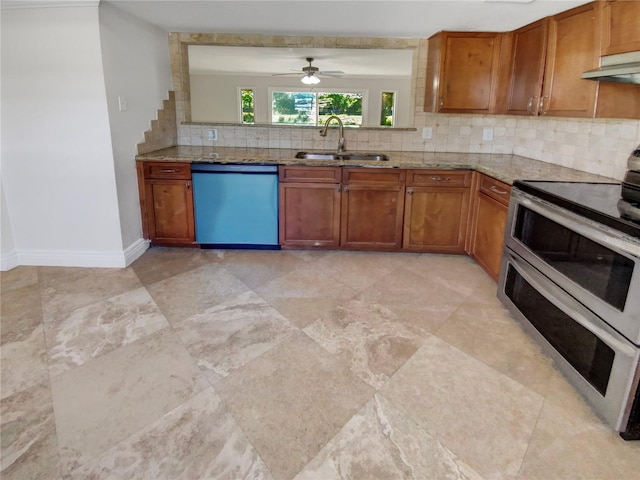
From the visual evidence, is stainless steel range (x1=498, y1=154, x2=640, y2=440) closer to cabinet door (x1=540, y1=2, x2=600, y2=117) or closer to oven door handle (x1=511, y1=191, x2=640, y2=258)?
oven door handle (x1=511, y1=191, x2=640, y2=258)

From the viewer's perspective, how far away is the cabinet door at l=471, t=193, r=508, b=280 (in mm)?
2865

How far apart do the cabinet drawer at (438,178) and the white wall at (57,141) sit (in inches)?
→ 92.3

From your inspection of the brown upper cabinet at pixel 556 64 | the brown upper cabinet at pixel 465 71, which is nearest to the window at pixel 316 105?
the brown upper cabinet at pixel 465 71

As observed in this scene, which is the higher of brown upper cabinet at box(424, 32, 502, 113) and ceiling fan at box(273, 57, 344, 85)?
ceiling fan at box(273, 57, 344, 85)

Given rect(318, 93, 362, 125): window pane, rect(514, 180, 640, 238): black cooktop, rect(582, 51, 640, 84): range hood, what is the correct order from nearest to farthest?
rect(514, 180, 640, 238): black cooktop, rect(582, 51, 640, 84): range hood, rect(318, 93, 362, 125): window pane

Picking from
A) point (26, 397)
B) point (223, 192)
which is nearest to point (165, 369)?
point (26, 397)

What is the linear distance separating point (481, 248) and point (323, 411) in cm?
205

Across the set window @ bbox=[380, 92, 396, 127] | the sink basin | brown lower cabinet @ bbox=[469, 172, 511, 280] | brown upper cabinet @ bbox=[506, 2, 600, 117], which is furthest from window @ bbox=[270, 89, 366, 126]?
brown lower cabinet @ bbox=[469, 172, 511, 280]

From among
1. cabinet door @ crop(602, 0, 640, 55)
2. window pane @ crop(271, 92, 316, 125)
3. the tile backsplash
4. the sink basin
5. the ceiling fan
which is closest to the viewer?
cabinet door @ crop(602, 0, 640, 55)

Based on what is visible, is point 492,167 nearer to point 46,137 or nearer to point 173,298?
point 173,298

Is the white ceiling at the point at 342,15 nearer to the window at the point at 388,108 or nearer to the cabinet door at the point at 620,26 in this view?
the cabinet door at the point at 620,26

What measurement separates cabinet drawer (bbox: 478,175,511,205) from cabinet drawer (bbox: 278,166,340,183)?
3.76ft

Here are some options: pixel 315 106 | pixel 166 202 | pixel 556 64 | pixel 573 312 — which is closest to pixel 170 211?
pixel 166 202

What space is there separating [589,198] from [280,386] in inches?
68.9
